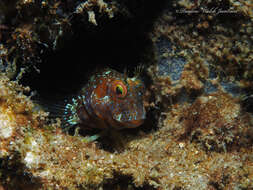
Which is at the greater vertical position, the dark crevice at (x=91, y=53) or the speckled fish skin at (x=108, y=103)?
the dark crevice at (x=91, y=53)

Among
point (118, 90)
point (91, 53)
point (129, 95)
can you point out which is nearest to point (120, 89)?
point (118, 90)

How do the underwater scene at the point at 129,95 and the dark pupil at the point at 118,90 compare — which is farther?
the dark pupil at the point at 118,90

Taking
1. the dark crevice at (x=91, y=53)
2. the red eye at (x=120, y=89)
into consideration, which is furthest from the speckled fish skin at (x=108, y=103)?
the dark crevice at (x=91, y=53)

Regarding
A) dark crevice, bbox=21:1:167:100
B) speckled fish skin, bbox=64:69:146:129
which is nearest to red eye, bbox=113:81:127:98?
speckled fish skin, bbox=64:69:146:129

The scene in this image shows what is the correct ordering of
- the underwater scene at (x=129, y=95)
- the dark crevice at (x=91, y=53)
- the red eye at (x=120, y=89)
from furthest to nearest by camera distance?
the dark crevice at (x=91, y=53), the red eye at (x=120, y=89), the underwater scene at (x=129, y=95)

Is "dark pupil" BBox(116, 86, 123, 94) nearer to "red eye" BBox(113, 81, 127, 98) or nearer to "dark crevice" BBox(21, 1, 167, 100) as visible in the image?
"red eye" BBox(113, 81, 127, 98)

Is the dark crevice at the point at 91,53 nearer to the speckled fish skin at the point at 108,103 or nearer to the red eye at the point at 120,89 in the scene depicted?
the speckled fish skin at the point at 108,103

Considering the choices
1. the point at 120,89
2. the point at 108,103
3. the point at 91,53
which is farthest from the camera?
the point at 91,53

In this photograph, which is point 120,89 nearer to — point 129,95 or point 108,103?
point 129,95
